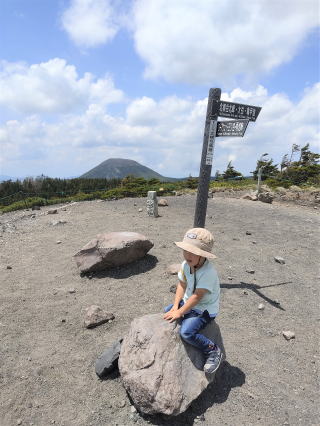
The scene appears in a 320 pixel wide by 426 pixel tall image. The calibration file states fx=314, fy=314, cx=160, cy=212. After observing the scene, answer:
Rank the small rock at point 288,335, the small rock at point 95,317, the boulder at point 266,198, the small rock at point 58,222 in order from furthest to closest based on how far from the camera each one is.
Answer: the boulder at point 266,198, the small rock at point 58,222, the small rock at point 95,317, the small rock at point 288,335

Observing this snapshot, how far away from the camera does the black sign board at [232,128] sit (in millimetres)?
5648

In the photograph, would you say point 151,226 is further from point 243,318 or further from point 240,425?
point 240,425

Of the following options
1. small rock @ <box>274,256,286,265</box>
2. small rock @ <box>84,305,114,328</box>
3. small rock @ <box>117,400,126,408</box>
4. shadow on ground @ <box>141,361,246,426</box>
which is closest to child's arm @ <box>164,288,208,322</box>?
shadow on ground @ <box>141,361,246,426</box>

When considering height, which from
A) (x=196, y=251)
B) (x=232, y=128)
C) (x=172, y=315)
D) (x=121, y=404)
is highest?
(x=232, y=128)

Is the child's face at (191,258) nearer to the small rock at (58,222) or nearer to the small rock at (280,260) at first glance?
the small rock at (280,260)

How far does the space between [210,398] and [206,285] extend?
131 cm

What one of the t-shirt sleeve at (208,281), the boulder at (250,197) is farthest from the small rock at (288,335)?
the boulder at (250,197)

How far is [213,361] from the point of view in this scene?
3.43 m

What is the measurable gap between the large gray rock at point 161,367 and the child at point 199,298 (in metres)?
0.12

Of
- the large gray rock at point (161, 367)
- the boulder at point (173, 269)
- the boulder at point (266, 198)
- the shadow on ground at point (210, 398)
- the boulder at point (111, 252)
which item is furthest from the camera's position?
the boulder at point (266, 198)

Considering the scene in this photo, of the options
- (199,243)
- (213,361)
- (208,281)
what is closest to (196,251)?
(199,243)

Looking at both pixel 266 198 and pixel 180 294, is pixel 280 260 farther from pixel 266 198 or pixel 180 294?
pixel 266 198

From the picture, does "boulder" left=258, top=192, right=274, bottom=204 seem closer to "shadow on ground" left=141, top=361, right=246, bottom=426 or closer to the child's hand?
"shadow on ground" left=141, top=361, right=246, bottom=426

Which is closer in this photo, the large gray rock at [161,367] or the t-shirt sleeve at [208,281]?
the large gray rock at [161,367]
